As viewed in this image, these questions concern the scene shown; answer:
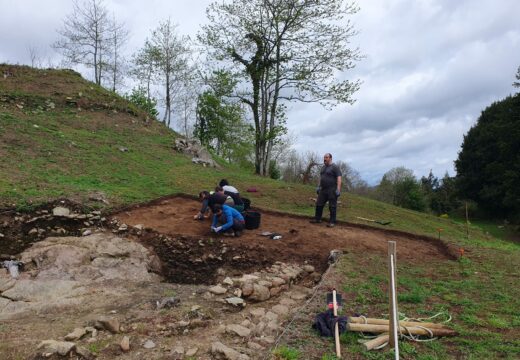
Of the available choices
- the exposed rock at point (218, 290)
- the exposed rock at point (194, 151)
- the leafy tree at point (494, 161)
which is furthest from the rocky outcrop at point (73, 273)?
the leafy tree at point (494, 161)

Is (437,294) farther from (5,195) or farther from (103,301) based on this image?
(5,195)

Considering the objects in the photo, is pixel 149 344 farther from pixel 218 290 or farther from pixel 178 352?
pixel 218 290

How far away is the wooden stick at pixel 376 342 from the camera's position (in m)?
4.37

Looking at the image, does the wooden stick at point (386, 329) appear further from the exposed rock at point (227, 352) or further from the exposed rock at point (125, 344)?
the exposed rock at point (125, 344)

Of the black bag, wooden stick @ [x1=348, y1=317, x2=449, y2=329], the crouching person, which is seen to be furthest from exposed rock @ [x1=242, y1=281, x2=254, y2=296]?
the crouching person

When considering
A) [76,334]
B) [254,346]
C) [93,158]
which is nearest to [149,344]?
[76,334]

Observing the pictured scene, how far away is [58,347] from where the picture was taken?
412 cm

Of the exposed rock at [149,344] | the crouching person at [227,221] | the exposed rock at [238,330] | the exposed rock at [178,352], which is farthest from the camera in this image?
the crouching person at [227,221]

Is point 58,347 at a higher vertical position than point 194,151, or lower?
lower

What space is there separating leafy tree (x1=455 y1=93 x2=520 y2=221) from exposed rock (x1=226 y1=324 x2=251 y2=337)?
29054 mm

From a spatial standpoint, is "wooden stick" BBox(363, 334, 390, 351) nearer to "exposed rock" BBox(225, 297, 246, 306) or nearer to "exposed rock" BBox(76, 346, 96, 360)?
"exposed rock" BBox(225, 297, 246, 306)

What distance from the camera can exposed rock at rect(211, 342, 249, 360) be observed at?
4.18 meters

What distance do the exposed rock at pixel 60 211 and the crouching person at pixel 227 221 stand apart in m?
3.36

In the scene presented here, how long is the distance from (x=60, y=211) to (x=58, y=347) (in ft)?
18.1
